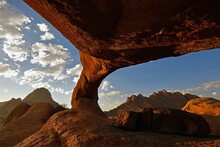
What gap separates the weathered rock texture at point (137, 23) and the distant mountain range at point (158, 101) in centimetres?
4971

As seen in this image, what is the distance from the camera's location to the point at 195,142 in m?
7.61

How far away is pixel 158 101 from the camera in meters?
66.4

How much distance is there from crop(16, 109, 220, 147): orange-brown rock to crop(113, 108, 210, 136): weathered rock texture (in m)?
0.52

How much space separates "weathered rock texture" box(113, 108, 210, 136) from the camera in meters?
9.36

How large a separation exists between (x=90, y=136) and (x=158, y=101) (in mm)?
59766

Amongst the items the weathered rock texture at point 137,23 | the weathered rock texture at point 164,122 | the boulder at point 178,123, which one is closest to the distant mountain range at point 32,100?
the weathered rock texture at point 164,122

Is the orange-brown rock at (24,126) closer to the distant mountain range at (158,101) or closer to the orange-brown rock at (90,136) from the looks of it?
the orange-brown rock at (90,136)

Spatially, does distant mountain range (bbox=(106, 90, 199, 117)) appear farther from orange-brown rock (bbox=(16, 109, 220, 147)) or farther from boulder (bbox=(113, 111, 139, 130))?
boulder (bbox=(113, 111, 139, 130))

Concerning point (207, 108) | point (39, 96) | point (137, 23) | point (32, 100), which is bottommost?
point (207, 108)

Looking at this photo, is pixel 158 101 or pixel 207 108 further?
pixel 158 101

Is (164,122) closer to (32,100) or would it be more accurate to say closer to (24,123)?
(24,123)

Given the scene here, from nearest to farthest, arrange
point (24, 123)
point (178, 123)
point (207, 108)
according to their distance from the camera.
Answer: point (178, 123) → point (24, 123) → point (207, 108)

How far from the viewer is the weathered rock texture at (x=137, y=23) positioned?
6.02 meters

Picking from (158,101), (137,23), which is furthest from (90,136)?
(158,101)
